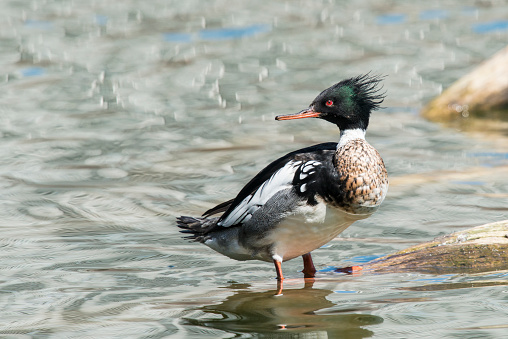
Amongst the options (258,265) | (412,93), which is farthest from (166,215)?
(412,93)

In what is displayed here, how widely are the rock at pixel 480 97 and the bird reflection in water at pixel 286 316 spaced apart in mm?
6564

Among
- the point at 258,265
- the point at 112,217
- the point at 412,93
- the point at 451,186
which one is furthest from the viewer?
the point at 412,93

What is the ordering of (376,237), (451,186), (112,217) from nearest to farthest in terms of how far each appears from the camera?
(376,237), (112,217), (451,186)

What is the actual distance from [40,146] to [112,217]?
3120 mm

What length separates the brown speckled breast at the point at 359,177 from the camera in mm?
5773

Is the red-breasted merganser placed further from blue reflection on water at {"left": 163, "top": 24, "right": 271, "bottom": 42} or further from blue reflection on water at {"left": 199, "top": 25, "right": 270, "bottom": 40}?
blue reflection on water at {"left": 199, "top": 25, "right": 270, "bottom": 40}

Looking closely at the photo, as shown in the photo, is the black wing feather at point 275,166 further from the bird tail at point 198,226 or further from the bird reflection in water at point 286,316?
the bird reflection in water at point 286,316

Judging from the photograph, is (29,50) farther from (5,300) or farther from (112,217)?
(5,300)

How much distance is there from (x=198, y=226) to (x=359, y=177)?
5.15 ft

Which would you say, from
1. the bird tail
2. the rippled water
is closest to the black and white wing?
the bird tail

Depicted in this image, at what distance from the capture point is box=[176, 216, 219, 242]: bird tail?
6626 millimetres

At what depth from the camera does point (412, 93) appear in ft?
44.2

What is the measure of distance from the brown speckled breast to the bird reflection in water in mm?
702

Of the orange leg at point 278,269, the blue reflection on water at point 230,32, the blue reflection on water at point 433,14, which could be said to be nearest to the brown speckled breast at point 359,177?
the orange leg at point 278,269
